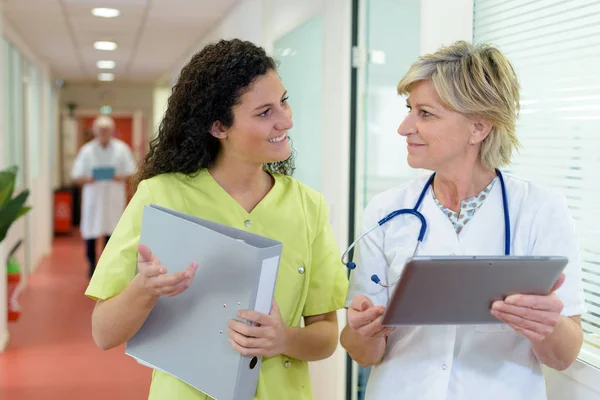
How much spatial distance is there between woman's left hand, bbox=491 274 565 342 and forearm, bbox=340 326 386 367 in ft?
1.04

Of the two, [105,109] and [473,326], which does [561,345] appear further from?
[105,109]

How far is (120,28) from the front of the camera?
274 inches

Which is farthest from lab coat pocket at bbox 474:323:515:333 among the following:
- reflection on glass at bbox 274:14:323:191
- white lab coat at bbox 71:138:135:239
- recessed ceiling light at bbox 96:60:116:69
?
recessed ceiling light at bbox 96:60:116:69

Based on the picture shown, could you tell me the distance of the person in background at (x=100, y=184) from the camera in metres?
8.14

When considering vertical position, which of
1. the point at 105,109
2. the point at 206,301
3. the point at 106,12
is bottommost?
the point at 206,301

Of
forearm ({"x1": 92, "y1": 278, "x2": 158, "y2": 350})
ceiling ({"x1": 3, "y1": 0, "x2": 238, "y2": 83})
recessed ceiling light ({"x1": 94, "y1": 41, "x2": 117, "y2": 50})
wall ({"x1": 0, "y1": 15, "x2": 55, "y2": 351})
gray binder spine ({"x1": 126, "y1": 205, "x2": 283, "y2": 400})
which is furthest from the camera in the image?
recessed ceiling light ({"x1": 94, "y1": 41, "x2": 117, "y2": 50})

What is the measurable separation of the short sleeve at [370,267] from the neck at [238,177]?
28 cm

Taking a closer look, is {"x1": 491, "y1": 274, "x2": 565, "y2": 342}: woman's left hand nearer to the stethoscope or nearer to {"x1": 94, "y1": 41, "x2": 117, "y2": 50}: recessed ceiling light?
the stethoscope

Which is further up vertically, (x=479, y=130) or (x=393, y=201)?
(x=479, y=130)

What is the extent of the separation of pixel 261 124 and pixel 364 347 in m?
0.54

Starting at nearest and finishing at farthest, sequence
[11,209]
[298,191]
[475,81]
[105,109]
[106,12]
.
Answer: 1. [475,81]
2. [298,191]
3. [11,209]
4. [106,12]
5. [105,109]

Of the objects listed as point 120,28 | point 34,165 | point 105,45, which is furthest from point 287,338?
point 34,165

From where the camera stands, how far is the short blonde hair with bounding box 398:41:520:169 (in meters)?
1.53

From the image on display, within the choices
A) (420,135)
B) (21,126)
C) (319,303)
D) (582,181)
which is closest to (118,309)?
(319,303)
